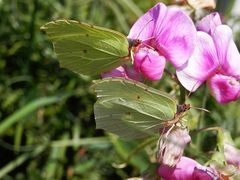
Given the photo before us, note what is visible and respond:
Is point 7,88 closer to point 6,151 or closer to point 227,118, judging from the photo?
point 6,151

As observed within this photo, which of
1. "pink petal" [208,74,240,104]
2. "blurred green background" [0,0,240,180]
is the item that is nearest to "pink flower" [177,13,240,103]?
"pink petal" [208,74,240,104]

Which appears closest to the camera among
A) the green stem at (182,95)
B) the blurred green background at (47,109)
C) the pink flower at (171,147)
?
the pink flower at (171,147)

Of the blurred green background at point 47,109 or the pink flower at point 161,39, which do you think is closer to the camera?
the pink flower at point 161,39

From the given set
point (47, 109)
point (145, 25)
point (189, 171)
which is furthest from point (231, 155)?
point (47, 109)

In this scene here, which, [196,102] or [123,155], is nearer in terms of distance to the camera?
[123,155]

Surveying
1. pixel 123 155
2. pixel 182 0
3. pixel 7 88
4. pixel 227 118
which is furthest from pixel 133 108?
pixel 7 88

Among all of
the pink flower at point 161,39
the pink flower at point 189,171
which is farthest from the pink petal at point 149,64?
the pink flower at point 189,171

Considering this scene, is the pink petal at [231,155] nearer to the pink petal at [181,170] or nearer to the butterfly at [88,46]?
the pink petal at [181,170]
